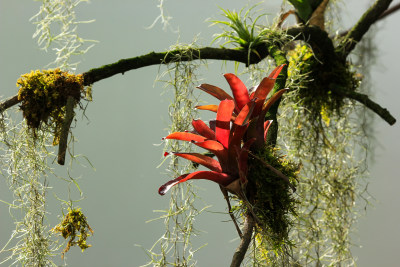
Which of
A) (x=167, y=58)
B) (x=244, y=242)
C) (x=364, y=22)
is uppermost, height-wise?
(x=364, y=22)

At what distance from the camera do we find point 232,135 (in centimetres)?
75

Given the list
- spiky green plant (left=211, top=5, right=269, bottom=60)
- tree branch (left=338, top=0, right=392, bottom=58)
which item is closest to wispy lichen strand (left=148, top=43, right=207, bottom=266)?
spiky green plant (left=211, top=5, right=269, bottom=60)

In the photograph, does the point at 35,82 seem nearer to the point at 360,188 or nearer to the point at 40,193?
the point at 40,193

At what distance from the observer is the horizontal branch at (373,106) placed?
1144 millimetres

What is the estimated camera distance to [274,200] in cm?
79

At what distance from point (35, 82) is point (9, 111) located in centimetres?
10

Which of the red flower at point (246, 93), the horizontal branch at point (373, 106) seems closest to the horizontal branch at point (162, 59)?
the red flower at point (246, 93)

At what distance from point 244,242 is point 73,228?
1.06ft

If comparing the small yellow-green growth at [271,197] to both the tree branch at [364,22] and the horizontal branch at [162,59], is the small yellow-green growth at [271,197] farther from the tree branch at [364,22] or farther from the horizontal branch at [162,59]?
the tree branch at [364,22]

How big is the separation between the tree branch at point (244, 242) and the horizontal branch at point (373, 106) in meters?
0.54

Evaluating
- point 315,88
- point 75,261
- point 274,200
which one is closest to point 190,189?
point 274,200

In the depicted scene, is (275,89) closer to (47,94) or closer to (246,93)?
(246,93)

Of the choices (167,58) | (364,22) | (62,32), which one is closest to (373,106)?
(364,22)

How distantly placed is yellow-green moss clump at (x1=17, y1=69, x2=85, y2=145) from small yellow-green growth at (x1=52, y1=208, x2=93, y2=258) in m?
0.15
